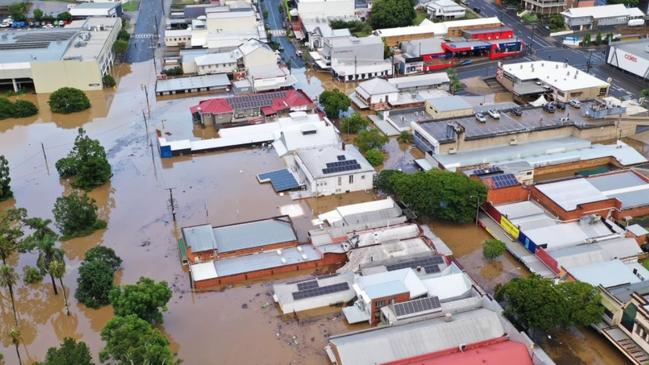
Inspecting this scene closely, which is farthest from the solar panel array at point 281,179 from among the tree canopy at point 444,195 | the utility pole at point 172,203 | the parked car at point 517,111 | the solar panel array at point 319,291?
the parked car at point 517,111

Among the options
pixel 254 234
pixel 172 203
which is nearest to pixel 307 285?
pixel 254 234

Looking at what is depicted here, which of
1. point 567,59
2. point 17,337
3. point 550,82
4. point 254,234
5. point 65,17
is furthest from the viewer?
point 65,17

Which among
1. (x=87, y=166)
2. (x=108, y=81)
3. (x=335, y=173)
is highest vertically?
(x=108, y=81)

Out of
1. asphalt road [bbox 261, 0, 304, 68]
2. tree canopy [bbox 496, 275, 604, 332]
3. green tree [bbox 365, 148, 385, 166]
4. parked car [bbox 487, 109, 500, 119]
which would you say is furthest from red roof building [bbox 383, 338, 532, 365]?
asphalt road [bbox 261, 0, 304, 68]

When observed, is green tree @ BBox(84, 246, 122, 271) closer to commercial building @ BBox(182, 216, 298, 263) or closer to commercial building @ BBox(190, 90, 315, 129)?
commercial building @ BBox(182, 216, 298, 263)

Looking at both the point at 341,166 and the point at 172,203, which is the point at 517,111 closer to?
the point at 341,166

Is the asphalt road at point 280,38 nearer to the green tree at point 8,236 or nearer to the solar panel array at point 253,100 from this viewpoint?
the solar panel array at point 253,100

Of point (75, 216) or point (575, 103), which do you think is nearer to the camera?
point (75, 216)
